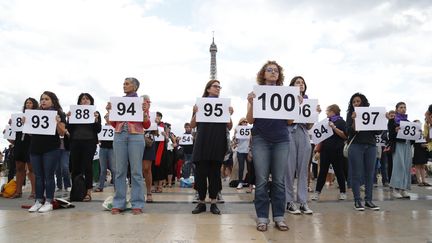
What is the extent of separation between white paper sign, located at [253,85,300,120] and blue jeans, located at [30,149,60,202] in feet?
12.5

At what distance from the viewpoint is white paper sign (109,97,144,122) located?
7.26m

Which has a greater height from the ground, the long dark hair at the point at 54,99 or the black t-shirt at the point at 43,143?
the long dark hair at the point at 54,99

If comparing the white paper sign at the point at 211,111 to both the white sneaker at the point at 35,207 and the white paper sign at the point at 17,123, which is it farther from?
the white paper sign at the point at 17,123

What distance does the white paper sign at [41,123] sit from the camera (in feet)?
24.4

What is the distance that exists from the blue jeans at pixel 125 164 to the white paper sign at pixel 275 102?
96.4 inches

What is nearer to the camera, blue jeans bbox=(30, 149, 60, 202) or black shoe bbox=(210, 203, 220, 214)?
black shoe bbox=(210, 203, 220, 214)

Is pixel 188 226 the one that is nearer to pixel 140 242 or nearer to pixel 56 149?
pixel 140 242

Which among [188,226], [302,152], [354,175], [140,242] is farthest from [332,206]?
[140,242]

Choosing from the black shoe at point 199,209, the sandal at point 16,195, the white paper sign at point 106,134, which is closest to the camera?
the black shoe at point 199,209

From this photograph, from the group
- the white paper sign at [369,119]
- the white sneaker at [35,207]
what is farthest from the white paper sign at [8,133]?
the white paper sign at [369,119]

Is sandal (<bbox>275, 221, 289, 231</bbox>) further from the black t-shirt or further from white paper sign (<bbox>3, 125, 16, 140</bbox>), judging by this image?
white paper sign (<bbox>3, 125, 16, 140</bbox>)

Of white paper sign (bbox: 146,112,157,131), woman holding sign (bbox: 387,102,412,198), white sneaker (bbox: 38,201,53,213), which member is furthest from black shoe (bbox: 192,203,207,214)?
woman holding sign (bbox: 387,102,412,198)

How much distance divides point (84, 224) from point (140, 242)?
1555mm

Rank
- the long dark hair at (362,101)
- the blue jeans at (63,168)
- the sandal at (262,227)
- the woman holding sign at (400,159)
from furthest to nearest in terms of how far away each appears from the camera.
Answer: the blue jeans at (63,168), the woman holding sign at (400,159), the long dark hair at (362,101), the sandal at (262,227)
